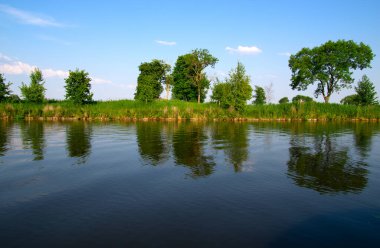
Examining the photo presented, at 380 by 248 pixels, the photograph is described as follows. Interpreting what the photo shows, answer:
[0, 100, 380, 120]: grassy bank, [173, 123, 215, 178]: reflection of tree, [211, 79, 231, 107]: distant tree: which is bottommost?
[173, 123, 215, 178]: reflection of tree

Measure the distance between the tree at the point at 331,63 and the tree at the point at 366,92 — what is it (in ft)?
12.4

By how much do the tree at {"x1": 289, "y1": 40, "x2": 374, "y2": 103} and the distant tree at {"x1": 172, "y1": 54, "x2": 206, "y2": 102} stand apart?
87.0 ft

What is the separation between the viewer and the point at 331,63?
240 ft

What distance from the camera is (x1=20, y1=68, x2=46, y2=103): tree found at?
58.1m

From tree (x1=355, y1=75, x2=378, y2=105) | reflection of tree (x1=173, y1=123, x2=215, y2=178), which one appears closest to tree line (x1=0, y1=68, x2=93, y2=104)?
reflection of tree (x1=173, y1=123, x2=215, y2=178)

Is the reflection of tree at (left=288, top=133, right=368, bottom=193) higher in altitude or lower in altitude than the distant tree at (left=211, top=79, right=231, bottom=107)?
lower

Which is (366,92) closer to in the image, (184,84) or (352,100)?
(352,100)

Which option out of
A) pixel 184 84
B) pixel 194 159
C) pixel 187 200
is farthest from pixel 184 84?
pixel 187 200

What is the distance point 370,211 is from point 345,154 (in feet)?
33.5

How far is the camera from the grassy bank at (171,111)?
5250 cm

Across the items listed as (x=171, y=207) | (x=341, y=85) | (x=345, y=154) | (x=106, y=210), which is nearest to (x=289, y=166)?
(x=345, y=154)

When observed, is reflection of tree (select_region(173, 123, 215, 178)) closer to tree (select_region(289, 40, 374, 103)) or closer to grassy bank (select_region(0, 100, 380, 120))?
grassy bank (select_region(0, 100, 380, 120))

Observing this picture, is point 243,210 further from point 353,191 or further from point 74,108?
point 74,108

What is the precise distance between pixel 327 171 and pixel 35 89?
196 feet
